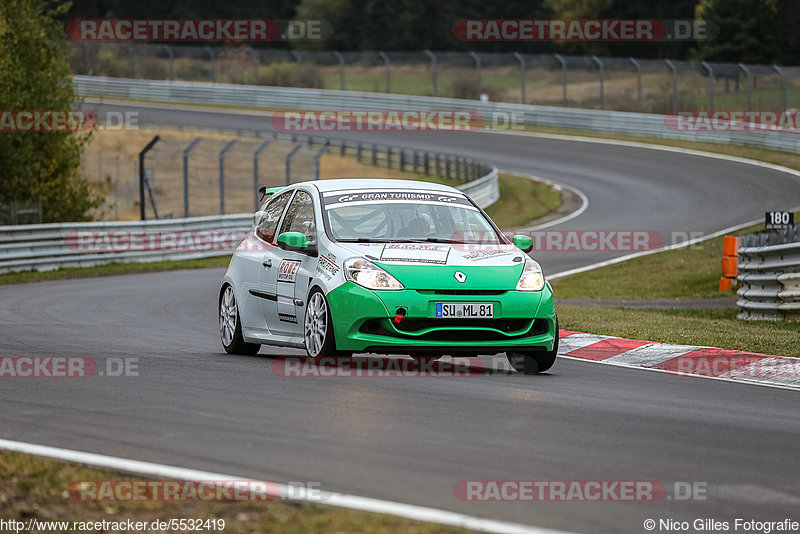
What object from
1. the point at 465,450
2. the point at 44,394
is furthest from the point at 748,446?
the point at 44,394

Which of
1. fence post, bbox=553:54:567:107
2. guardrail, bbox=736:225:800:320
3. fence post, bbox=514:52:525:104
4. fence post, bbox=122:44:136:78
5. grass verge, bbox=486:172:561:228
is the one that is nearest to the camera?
guardrail, bbox=736:225:800:320

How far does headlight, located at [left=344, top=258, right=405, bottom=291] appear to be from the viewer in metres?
9.34

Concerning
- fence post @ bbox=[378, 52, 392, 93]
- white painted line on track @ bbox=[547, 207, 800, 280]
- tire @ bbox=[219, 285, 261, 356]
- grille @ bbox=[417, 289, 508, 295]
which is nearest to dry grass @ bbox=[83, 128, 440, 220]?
fence post @ bbox=[378, 52, 392, 93]

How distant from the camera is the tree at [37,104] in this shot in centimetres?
2539

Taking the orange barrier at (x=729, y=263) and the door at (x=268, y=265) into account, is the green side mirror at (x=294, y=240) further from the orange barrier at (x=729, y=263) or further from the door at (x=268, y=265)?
the orange barrier at (x=729, y=263)

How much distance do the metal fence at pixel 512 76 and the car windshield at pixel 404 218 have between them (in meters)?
37.7

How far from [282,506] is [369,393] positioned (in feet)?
10.1

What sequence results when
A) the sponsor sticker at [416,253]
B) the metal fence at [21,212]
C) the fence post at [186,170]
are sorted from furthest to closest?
the fence post at [186,170] → the metal fence at [21,212] → the sponsor sticker at [416,253]

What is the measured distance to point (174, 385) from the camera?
8617 mm

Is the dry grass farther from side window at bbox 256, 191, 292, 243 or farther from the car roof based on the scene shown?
the car roof

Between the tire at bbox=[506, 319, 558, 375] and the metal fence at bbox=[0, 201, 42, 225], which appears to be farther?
the metal fence at bbox=[0, 201, 42, 225]

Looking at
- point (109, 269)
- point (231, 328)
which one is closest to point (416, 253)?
point (231, 328)

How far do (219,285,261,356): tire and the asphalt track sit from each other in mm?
210

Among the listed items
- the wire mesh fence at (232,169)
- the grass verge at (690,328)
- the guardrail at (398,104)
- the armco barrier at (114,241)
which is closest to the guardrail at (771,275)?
the grass verge at (690,328)
